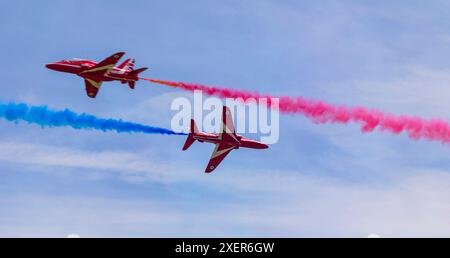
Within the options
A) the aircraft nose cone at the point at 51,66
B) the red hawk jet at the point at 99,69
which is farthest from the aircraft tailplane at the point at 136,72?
the aircraft nose cone at the point at 51,66

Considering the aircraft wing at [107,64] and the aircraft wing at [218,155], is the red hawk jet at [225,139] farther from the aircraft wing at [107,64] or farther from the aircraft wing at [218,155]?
the aircraft wing at [107,64]

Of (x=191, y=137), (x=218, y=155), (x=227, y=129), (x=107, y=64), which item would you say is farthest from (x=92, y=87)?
(x=227, y=129)

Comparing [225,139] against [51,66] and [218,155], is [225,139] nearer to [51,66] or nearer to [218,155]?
[218,155]

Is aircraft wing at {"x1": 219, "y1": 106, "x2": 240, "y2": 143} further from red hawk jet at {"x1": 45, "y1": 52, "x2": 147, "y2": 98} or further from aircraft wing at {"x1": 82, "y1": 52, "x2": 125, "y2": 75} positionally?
aircraft wing at {"x1": 82, "y1": 52, "x2": 125, "y2": 75}

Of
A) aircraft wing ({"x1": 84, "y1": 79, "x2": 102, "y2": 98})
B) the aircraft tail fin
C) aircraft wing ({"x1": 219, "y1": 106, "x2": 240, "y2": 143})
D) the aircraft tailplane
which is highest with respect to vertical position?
aircraft wing ({"x1": 84, "y1": 79, "x2": 102, "y2": 98})

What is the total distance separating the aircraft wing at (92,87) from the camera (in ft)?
482

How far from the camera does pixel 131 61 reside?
151 meters

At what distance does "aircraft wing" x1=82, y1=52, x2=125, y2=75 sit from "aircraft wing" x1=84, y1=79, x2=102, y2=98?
549cm

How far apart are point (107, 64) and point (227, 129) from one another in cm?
2769

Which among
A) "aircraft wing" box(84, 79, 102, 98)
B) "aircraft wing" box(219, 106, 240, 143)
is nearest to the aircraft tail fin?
"aircraft wing" box(219, 106, 240, 143)

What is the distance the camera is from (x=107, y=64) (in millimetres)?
141250

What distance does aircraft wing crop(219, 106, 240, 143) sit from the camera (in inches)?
5571
